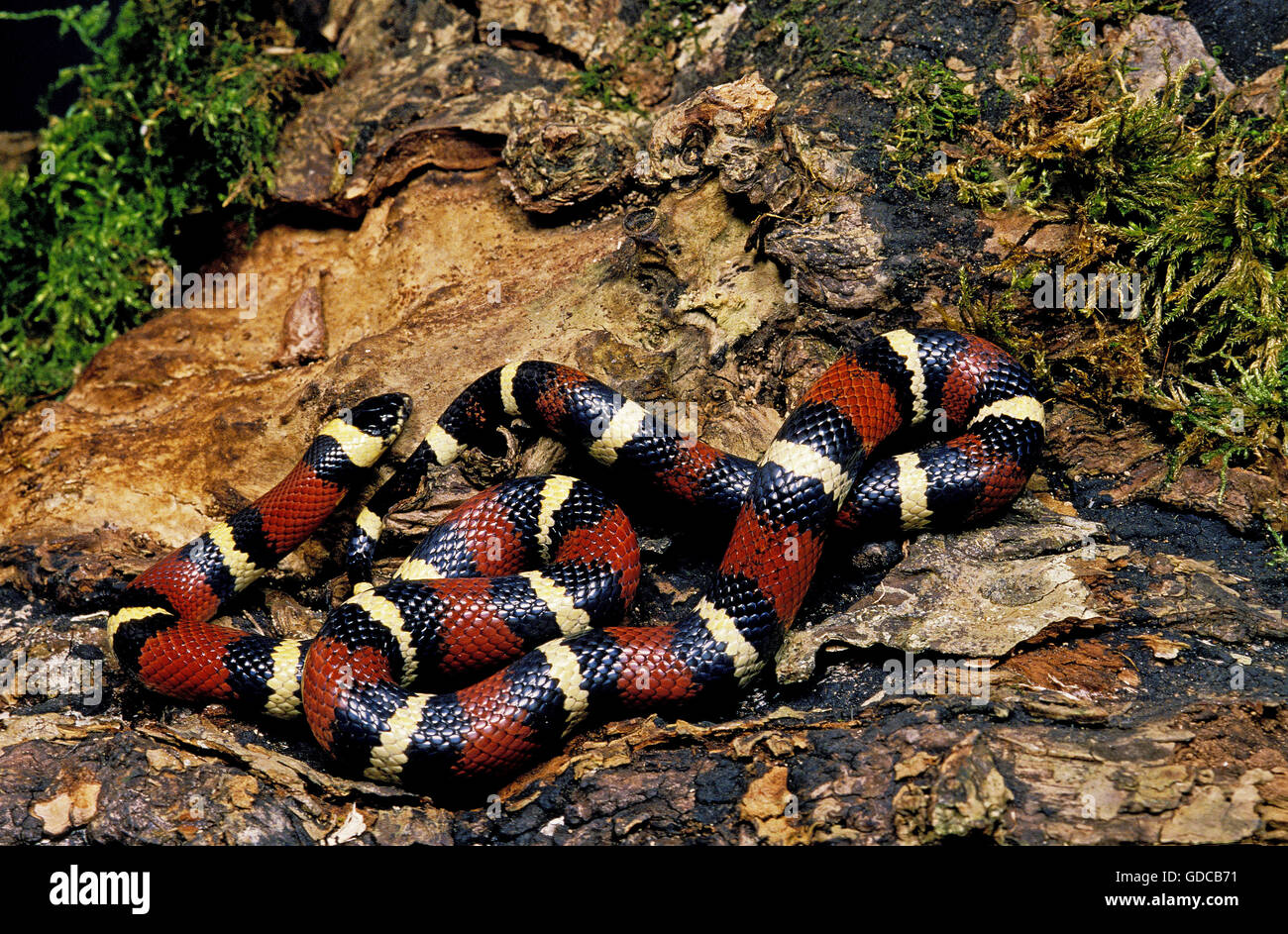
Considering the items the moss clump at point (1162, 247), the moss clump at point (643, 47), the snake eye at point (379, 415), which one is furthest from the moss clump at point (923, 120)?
the snake eye at point (379, 415)

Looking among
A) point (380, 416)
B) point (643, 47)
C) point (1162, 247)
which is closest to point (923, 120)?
point (1162, 247)

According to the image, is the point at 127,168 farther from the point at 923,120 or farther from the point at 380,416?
the point at 923,120

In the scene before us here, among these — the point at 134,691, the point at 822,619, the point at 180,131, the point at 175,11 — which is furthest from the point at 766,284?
the point at 175,11

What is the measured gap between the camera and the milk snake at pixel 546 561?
3.58 m

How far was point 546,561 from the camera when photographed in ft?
14.5

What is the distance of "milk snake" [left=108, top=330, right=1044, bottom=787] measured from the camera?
3576 millimetres

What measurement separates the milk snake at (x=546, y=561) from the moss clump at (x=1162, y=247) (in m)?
0.49

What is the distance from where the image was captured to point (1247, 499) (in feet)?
13.2

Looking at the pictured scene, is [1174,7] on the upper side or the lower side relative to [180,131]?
upper

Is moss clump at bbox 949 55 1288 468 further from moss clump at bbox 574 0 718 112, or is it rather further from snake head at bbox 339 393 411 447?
snake head at bbox 339 393 411 447

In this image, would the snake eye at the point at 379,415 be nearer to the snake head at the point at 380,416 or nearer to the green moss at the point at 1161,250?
the snake head at the point at 380,416

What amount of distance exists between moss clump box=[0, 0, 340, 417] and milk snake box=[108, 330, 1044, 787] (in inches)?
83.3

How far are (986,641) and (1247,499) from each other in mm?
1495
